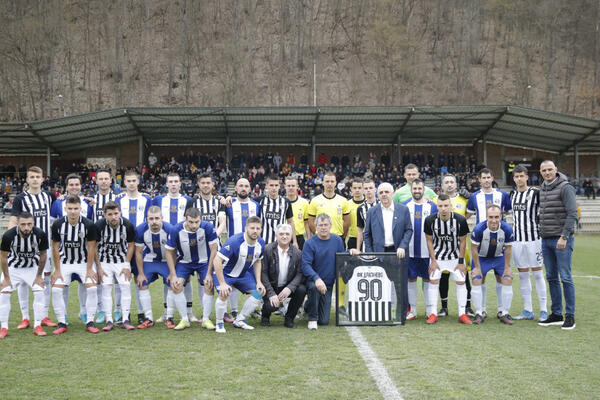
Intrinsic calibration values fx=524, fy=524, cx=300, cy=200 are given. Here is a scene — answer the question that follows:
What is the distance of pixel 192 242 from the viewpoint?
666 cm

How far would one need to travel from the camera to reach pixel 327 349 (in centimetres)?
530

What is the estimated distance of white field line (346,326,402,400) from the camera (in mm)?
3965

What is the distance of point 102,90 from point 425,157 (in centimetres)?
2935

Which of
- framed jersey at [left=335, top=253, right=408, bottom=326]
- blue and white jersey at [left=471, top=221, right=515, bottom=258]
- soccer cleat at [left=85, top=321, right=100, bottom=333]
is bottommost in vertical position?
soccer cleat at [left=85, top=321, right=100, bottom=333]

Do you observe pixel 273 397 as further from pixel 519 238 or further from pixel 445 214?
pixel 519 238

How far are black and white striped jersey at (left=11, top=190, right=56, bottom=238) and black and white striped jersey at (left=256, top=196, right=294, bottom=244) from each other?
9.82ft

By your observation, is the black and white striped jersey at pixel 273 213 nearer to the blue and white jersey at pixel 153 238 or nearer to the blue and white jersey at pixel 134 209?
the blue and white jersey at pixel 153 238

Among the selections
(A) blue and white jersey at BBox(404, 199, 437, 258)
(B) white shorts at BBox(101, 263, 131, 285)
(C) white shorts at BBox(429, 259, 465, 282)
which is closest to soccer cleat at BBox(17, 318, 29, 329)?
(B) white shorts at BBox(101, 263, 131, 285)

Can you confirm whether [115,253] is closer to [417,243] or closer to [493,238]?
[417,243]

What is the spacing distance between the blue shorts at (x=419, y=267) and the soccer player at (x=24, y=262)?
15.3 feet

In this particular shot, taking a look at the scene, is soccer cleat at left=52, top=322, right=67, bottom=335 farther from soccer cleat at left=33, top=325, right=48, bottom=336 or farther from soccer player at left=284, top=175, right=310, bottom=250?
soccer player at left=284, top=175, right=310, bottom=250

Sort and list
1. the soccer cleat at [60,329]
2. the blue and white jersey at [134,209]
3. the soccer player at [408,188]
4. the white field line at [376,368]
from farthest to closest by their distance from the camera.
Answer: the soccer player at [408,188] → the blue and white jersey at [134,209] → the soccer cleat at [60,329] → the white field line at [376,368]

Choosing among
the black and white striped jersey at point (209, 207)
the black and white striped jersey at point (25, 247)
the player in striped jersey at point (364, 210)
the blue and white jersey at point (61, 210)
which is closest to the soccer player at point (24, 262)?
the black and white striped jersey at point (25, 247)

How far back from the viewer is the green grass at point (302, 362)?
4.02 meters
